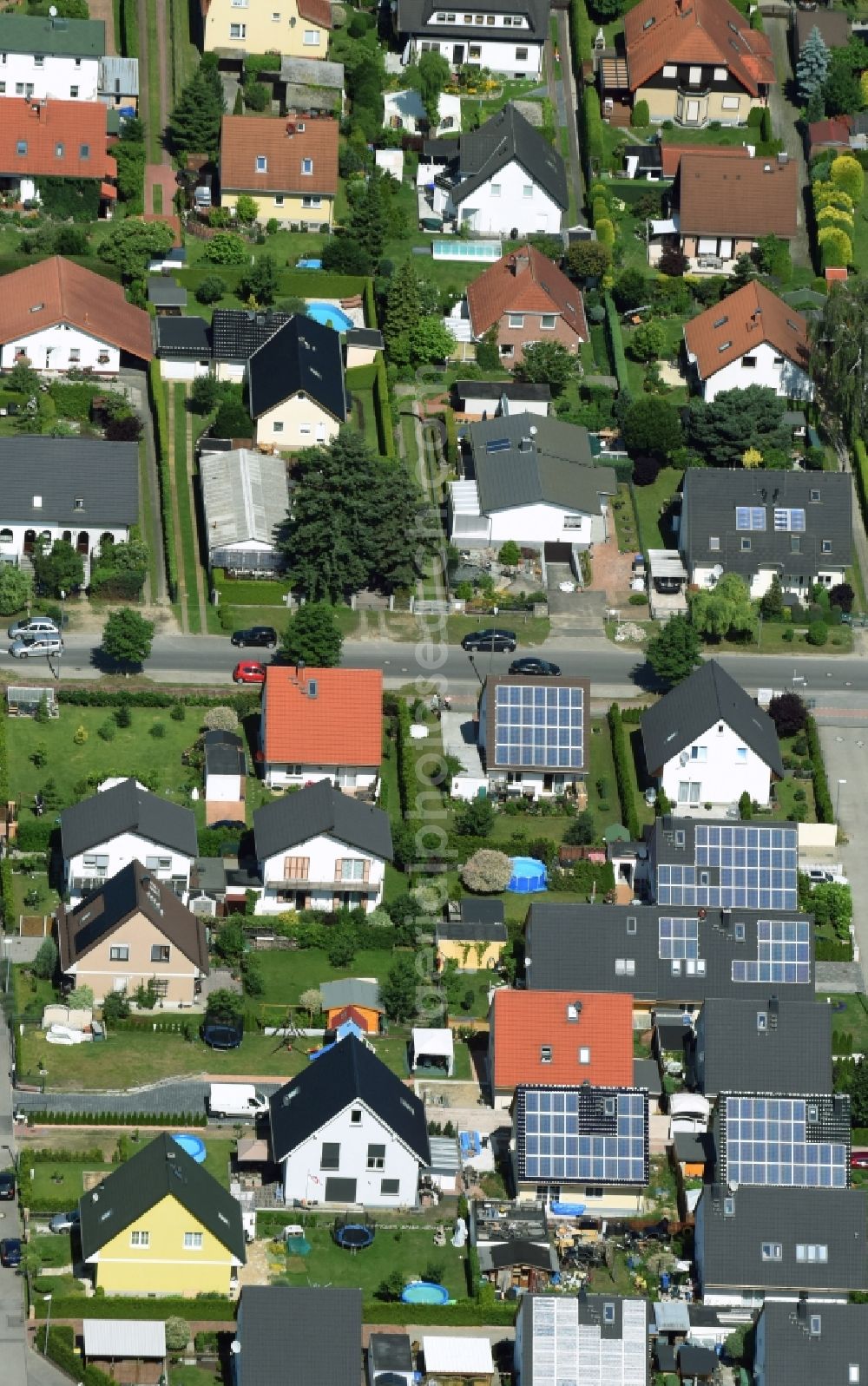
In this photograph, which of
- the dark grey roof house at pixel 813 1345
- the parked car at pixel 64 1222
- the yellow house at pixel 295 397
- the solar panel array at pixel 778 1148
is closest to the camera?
the dark grey roof house at pixel 813 1345

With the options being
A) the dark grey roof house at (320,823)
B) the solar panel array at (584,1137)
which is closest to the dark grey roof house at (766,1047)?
the solar panel array at (584,1137)

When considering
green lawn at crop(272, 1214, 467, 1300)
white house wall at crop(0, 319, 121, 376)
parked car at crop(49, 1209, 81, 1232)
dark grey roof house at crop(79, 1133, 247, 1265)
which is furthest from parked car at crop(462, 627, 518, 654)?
parked car at crop(49, 1209, 81, 1232)

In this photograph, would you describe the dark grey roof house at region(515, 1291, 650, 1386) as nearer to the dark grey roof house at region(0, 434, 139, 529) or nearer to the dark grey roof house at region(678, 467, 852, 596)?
the dark grey roof house at region(678, 467, 852, 596)

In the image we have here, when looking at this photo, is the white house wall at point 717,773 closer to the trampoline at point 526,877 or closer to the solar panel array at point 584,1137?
the trampoline at point 526,877

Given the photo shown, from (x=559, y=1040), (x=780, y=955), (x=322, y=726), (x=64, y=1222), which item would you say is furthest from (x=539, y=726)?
(x=64, y=1222)

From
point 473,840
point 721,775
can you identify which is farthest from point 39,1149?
point 721,775

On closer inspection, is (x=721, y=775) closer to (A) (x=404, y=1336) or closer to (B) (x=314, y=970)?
(B) (x=314, y=970)
